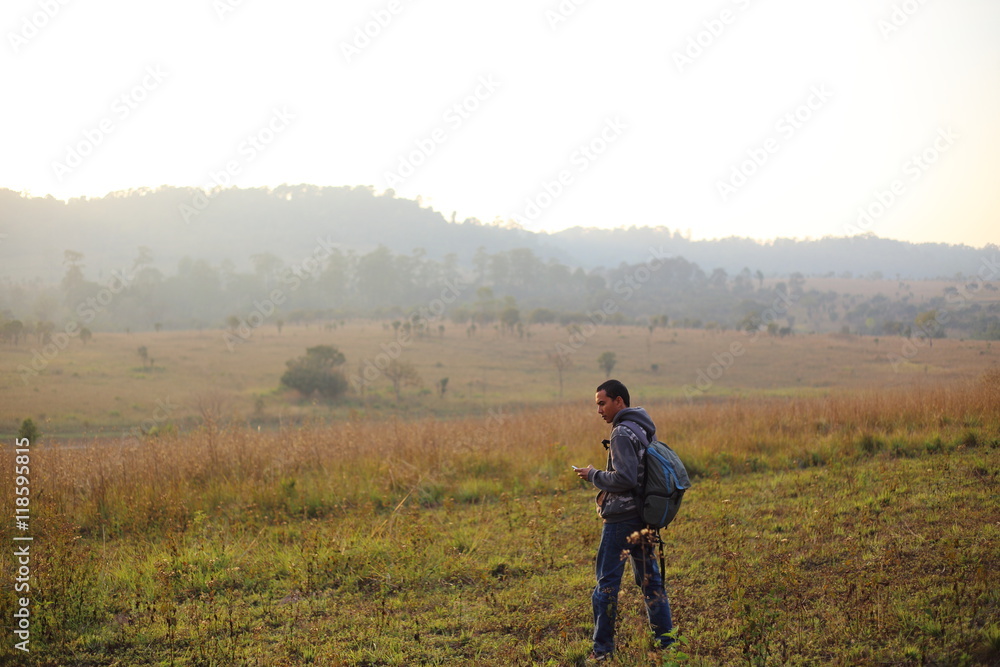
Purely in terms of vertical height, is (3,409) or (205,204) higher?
(205,204)

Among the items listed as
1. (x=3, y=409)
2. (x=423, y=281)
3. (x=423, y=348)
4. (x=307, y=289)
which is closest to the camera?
(x=3, y=409)

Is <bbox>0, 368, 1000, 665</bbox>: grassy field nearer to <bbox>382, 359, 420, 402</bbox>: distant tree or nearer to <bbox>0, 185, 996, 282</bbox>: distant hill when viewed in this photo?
<bbox>382, 359, 420, 402</bbox>: distant tree

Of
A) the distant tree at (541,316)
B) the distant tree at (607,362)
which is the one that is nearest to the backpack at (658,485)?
the distant tree at (607,362)

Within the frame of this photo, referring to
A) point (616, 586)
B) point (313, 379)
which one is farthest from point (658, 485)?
point (313, 379)

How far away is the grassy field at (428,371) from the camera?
79.8ft

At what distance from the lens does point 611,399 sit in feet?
12.2

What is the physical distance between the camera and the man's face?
3709mm

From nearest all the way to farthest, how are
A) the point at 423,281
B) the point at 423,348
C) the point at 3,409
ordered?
the point at 3,409
the point at 423,348
the point at 423,281

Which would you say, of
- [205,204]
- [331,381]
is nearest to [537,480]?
[331,381]

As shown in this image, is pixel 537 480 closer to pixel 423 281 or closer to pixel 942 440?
pixel 942 440

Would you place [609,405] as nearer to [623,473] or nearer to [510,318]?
[623,473]

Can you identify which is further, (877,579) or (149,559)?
(149,559)

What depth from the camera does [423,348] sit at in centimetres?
4600

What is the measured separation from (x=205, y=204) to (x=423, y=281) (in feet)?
298
